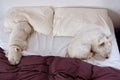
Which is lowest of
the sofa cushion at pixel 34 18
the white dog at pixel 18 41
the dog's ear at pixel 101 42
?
the white dog at pixel 18 41

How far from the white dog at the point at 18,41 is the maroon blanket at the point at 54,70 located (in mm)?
68

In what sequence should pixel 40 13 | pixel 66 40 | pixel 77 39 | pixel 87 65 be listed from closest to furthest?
pixel 87 65 → pixel 77 39 → pixel 66 40 → pixel 40 13

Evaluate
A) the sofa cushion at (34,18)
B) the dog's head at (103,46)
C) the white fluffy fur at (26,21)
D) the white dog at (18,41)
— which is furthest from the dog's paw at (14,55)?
the dog's head at (103,46)

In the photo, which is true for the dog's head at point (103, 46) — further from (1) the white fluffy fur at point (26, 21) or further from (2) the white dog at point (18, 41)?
(2) the white dog at point (18, 41)

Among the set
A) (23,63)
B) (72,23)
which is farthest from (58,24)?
(23,63)

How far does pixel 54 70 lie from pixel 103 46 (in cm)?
55

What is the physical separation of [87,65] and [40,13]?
2.99 feet

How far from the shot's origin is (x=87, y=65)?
1680 millimetres

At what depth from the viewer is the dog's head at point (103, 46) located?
1862 millimetres

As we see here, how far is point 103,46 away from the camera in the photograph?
6.19 ft

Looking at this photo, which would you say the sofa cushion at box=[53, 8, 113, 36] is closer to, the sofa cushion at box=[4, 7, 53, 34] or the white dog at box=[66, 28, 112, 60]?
the sofa cushion at box=[4, 7, 53, 34]

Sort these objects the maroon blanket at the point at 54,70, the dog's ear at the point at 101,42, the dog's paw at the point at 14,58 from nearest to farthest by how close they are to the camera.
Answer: the maroon blanket at the point at 54,70
the dog's paw at the point at 14,58
the dog's ear at the point at 101,42

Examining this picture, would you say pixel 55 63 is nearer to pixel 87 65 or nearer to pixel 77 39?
pixel 87 65

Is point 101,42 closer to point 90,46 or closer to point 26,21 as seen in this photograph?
point 90,46
